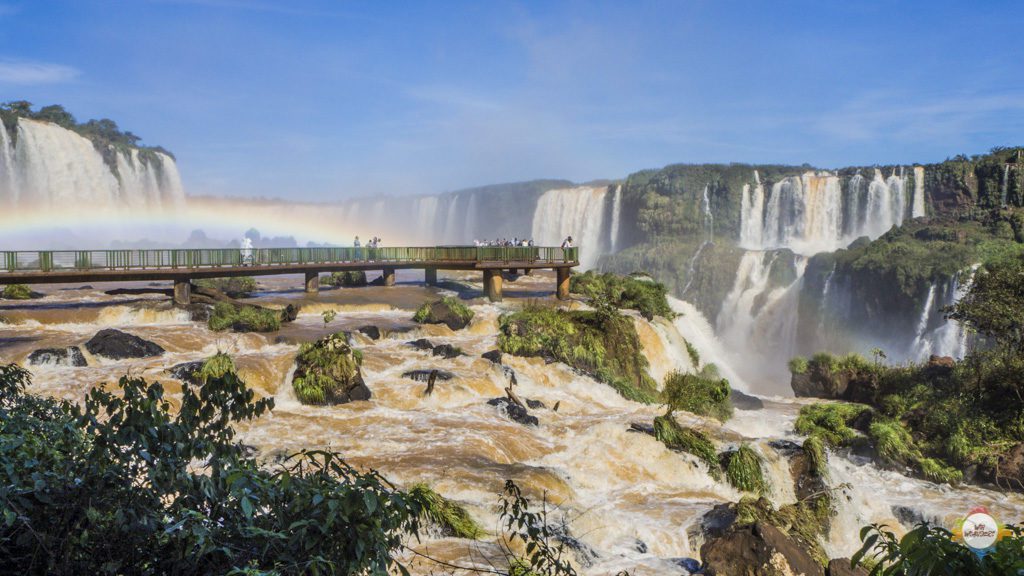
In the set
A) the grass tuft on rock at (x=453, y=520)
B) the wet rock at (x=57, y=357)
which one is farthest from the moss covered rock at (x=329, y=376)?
the grass tuft on rock at (x=453, y=520)

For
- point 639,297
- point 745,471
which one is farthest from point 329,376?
point 639,297

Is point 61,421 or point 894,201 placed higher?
point 894,201

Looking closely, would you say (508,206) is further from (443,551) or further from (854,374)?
(443,551)

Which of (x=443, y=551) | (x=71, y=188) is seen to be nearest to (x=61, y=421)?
(x=443, y=551)

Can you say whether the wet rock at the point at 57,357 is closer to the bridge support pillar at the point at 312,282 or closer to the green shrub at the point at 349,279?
the bridge support pillar at the point at 312,282

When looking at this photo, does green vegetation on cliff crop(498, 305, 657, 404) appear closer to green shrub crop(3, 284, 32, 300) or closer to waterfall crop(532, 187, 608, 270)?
green shrub crop(3, 284, 32, 300)

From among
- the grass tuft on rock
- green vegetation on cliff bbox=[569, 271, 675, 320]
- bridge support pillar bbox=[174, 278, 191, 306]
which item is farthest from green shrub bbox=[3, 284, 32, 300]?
the grass tuft on rock

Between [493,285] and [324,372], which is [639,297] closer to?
[493,285]
